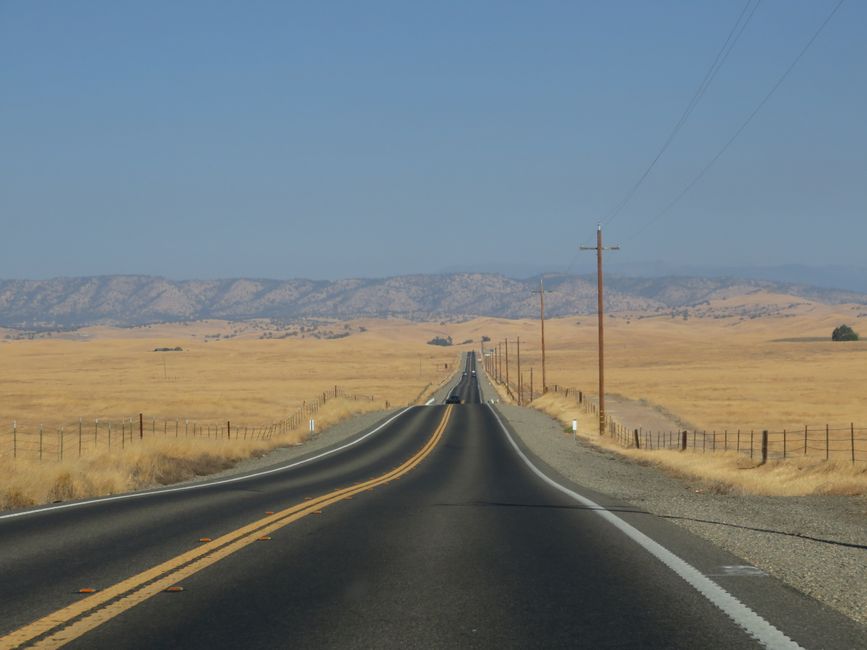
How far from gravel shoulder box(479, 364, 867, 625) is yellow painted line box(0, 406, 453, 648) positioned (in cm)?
512

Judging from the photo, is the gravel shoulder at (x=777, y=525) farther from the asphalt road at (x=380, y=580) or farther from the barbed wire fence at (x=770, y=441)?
the barbed wire fence at (x=770, y=441)

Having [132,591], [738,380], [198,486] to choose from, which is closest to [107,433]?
[198,486]

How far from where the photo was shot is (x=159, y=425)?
62.1 metres

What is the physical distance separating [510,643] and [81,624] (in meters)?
2.87

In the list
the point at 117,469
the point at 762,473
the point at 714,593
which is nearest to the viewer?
the point at 714,593

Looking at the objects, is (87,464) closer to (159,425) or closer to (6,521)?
(6,521)

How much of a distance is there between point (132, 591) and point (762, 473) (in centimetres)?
1926

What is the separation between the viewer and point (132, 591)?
26.6 feet

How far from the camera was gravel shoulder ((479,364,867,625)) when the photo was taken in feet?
29.8

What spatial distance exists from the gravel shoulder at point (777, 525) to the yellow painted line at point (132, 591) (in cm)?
512

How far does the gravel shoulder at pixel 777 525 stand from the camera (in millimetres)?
9078

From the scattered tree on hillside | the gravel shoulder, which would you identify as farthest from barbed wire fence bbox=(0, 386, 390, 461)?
the scattered tree on hillside

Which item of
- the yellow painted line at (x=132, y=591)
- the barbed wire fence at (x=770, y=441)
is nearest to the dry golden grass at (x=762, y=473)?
the barbed wire fence at (x=770, y=441)

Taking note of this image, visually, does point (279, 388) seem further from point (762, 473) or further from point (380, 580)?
point (380, 580)
